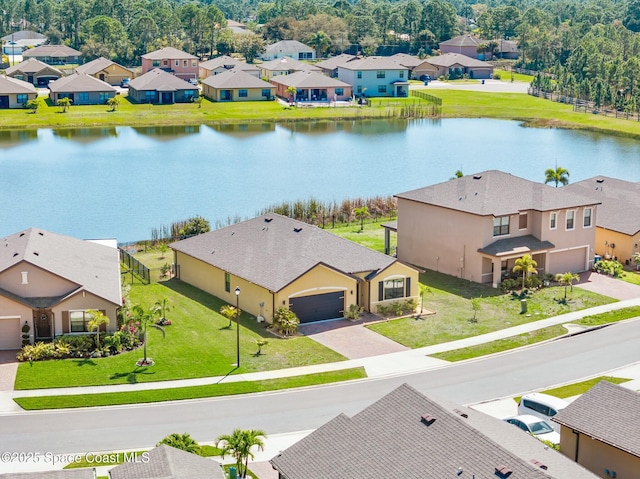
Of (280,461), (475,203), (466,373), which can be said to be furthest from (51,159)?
(280,461)

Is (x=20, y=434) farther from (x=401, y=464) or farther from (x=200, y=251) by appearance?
(x=200, y=251)

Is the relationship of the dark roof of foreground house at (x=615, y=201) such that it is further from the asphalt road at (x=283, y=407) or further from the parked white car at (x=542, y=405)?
A: the parked white car at (x=542, y=405)

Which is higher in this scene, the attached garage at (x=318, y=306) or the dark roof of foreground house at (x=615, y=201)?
the dark roof of foreground house at (x=615, y=201)

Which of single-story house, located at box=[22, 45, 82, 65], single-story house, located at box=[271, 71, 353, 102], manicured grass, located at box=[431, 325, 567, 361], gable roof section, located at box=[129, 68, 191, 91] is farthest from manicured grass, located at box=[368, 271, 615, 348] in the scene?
single-story house, located at box=[22, 45, 82, 65]

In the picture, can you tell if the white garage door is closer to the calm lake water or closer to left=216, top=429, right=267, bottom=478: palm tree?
left=216, top=429, right=267, bottom=478: palm tree

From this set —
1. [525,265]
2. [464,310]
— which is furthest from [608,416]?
[525,265]

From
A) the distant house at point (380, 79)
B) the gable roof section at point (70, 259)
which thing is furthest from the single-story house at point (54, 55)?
the gable roof section at point (70, 259)
